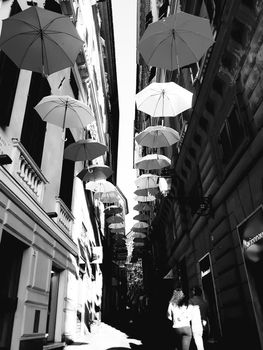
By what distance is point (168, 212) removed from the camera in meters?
20.6

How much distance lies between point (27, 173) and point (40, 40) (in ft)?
11.0

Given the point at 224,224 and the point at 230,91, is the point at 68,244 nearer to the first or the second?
the point at 224,224

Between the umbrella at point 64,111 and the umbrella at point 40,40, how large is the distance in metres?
1.36

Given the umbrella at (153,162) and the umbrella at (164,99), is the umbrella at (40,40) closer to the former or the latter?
the umbrella at (164,99)

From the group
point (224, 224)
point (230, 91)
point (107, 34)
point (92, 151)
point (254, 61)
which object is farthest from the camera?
point (107, 34)

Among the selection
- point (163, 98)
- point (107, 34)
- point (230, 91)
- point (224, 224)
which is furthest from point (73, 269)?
point (107, 34)

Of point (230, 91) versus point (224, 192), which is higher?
point (230, 91)

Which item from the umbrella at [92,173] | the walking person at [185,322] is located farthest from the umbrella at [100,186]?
the walking person at [185,322]

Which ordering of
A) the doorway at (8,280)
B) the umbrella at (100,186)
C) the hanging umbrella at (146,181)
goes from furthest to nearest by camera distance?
1. the hanging umbrella at (146,181)
2. the umbrella at (100,186)
3. the doorway at (8,280)

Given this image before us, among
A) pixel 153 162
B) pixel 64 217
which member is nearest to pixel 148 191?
pixel 153 162

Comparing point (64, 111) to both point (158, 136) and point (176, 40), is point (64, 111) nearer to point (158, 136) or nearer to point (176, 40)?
point (176, 40)

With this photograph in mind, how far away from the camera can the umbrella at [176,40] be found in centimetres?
718

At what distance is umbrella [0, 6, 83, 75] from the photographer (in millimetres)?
6402

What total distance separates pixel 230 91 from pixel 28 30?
5426 millimetres
